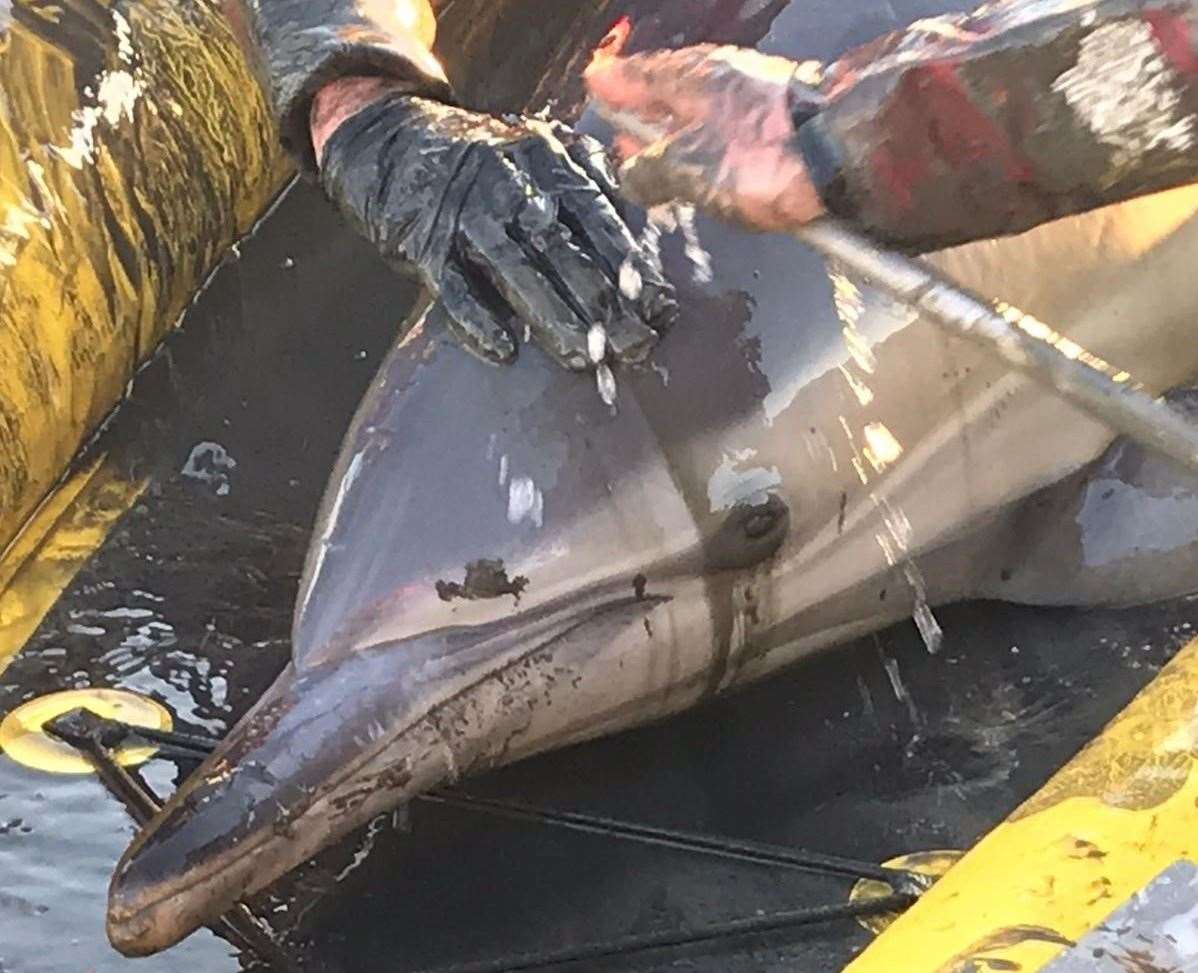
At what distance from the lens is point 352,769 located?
8.71ft

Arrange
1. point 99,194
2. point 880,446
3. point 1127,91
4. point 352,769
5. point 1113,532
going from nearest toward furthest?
point 1127,91 < point 352,769 < point 880,446 < point 1113,532 < point 99,194

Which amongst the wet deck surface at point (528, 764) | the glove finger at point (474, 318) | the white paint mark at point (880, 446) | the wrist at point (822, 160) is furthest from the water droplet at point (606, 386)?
the wrist at point (822, 160)

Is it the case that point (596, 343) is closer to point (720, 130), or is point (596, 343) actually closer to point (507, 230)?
point (507, 230)

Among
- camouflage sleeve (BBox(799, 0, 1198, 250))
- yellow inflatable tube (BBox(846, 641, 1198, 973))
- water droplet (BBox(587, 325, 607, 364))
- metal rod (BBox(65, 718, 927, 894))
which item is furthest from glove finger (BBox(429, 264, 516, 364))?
yellow inflatable tube (BBox(846, 641, 1198, 973))

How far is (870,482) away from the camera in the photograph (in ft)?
10.0

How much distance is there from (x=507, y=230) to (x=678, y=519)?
490 mm

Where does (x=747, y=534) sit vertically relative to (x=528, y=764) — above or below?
above

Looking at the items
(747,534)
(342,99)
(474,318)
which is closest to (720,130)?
(474,318)

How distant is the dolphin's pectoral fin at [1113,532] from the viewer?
→ 330 centimetres

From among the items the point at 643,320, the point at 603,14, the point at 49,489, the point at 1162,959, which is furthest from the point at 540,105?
the point at 1162,959

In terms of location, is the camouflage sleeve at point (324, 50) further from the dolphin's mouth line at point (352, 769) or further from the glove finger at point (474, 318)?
the dolphin's mouth line at point (352, 769)

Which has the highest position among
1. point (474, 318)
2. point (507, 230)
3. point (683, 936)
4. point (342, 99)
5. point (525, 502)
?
point (342, 99)

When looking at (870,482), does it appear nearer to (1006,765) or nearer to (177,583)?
(1006,765)

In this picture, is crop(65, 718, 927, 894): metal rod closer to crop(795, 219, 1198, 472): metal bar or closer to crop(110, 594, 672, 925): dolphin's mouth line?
crop(110, 594, 672, 925): dolphin's mouth line
